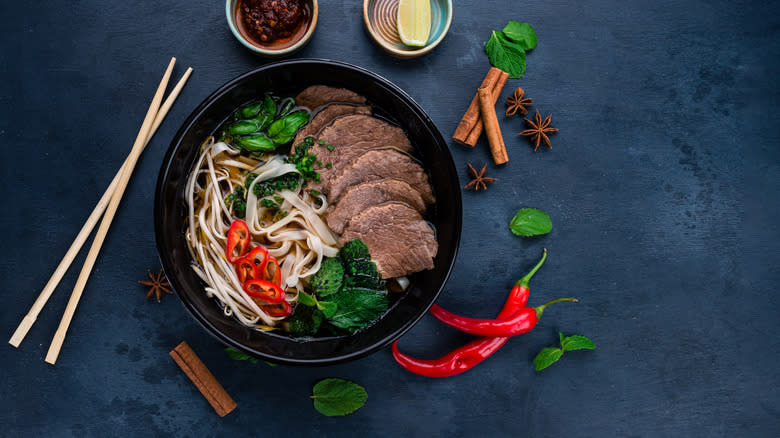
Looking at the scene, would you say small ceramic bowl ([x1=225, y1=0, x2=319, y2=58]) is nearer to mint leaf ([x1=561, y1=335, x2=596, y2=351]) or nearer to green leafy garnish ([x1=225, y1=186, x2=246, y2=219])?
green leafy garnish ([x1=225, y1=186, x2=246, y2=219])

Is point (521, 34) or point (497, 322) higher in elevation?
point (521, 34)

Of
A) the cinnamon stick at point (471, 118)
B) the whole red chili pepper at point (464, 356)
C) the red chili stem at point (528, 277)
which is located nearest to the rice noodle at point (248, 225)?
the whole red chili pepper at point (464, 356)

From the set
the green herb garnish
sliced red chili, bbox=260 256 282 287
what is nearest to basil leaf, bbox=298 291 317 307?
sliced red chili, bbox=260 256 282 287

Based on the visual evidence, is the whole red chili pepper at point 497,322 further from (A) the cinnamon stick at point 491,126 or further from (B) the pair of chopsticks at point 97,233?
(B) the pair of chopsticks at point 97,233

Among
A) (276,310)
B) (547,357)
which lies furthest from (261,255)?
(547,357)

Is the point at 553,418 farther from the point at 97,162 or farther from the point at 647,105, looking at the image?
the point at 97,162

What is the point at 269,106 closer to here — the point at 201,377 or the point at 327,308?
the point at 327,308
